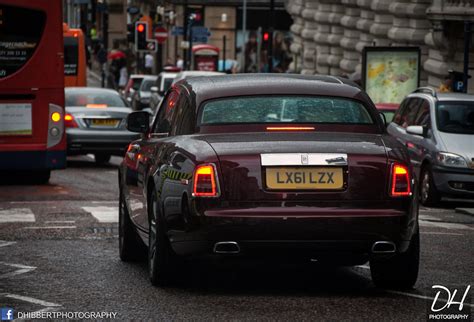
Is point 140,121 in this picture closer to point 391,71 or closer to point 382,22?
point 391,71

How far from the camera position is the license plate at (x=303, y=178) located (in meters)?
9.55

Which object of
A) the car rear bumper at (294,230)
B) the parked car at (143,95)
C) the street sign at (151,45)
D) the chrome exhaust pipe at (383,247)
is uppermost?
the car rear bumper at (294,230)

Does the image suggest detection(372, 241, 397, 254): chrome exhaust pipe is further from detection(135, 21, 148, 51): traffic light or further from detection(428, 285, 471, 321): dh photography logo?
detection(135, 21, 148, 51): traffic light

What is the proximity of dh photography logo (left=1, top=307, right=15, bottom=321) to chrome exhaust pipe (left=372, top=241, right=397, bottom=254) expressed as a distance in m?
2.29

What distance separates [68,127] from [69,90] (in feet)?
7.19

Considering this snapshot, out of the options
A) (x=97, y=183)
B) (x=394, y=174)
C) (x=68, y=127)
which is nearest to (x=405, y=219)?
(x=394, y=174)

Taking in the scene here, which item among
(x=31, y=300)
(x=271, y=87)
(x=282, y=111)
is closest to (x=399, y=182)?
(x=282, y=111)

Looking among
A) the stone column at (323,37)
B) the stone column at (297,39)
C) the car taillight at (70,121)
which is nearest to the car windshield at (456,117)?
the car taillight at (70,121)

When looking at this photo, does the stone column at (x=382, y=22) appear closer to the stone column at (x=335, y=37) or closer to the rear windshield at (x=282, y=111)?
the stone column at (x=335, y=37)

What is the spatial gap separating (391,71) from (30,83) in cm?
1360

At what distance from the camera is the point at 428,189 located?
20.6m

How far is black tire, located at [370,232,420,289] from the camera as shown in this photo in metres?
10.2

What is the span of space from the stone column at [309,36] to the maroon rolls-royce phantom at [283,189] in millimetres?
46496

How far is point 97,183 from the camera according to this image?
2339cm
